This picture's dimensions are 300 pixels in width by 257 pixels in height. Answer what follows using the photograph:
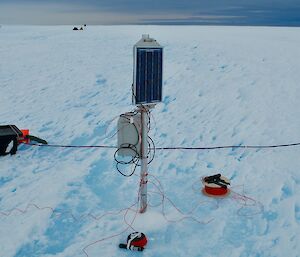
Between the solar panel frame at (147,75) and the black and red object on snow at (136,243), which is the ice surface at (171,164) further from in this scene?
the solar panel frame at (147,75)

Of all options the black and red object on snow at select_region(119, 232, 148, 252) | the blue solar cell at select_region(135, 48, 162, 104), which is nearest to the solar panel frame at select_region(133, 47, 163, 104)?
the blue solar cell at select_region(135, 48, 162, 104)

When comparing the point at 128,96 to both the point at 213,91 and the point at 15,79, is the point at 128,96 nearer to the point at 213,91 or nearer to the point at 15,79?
the point at 213,91

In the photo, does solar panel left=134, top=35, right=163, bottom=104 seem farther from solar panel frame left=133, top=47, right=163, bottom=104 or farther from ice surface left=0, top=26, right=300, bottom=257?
ice surface left=0, top=26, right=300, bottom=257

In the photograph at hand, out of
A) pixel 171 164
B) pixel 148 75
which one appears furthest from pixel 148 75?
pixel 171 164

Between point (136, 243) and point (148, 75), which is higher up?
point (148, 75)

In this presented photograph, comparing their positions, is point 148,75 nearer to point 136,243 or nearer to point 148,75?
point 148,75

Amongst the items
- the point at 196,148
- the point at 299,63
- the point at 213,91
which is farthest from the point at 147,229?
the point at 299,63

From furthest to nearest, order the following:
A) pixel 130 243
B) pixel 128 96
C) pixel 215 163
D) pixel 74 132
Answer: pixel 128 96 < pixel 74 132 < pixel 215 163 < pixel 130 243

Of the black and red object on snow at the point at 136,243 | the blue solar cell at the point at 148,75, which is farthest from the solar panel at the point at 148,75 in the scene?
the black and red object on snow at the point at 136,243
